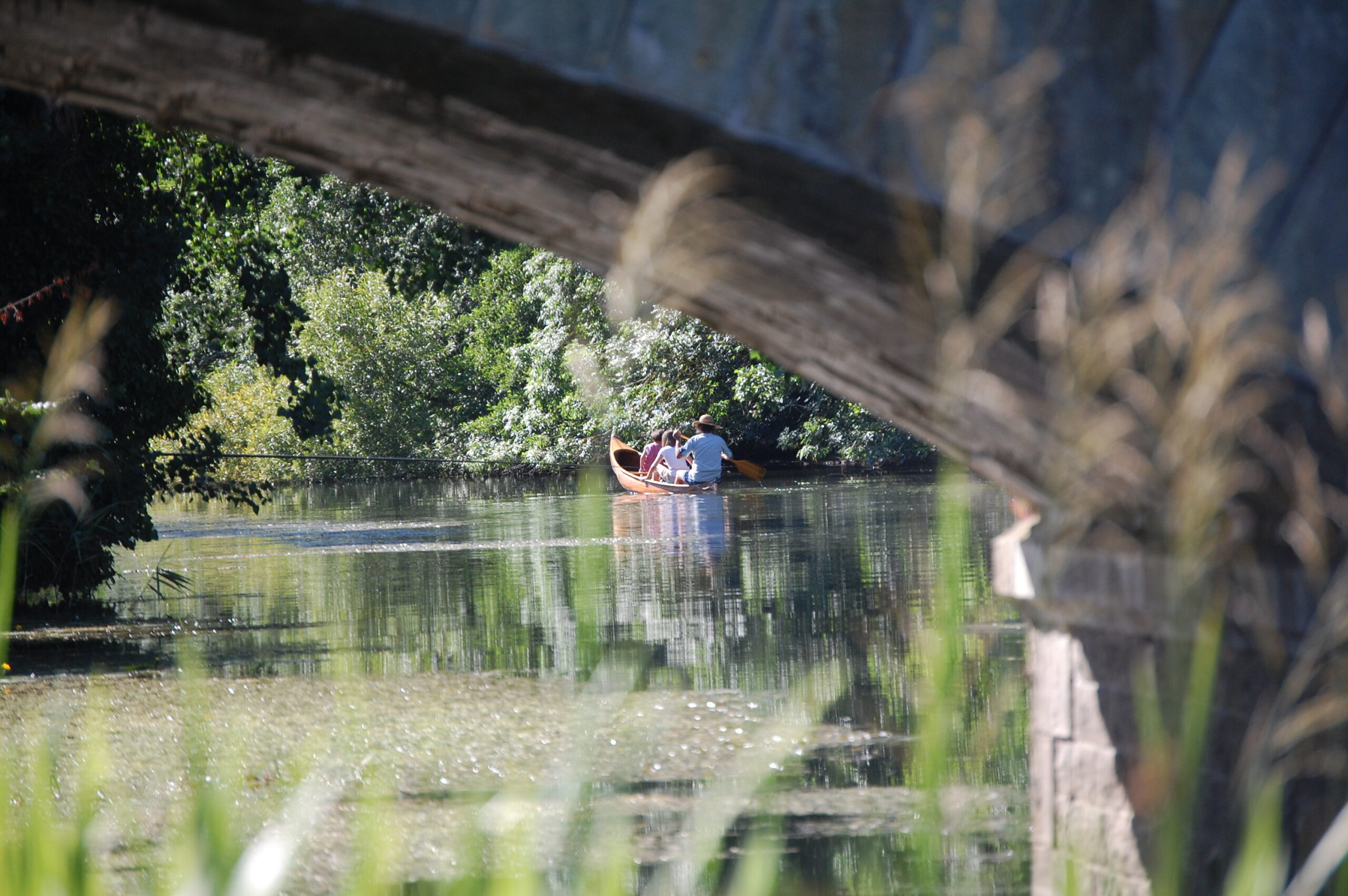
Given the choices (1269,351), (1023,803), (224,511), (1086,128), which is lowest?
(1023,803)

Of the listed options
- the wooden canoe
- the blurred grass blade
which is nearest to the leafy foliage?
the wooden canoe

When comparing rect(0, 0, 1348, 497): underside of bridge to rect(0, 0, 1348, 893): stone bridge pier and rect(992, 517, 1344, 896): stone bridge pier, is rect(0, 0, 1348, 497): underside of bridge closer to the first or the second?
Answer: rect(0, 0, 1348, 893): stone bridge pier

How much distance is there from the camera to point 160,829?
13.6 feet

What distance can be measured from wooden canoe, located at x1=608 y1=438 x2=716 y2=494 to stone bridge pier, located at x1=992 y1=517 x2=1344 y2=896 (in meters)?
19.7

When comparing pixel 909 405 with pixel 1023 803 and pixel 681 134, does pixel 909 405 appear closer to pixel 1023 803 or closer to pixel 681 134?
pixel 681 134

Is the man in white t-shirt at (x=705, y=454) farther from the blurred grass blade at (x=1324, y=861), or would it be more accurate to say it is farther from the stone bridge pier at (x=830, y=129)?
the blurred grass blade at (x=1324, y=861)

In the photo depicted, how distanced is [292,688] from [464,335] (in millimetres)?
33875

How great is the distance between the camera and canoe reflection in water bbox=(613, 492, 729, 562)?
45.6ft

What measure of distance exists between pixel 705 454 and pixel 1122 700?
19.6 m

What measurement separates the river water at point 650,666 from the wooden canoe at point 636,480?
24.3ft

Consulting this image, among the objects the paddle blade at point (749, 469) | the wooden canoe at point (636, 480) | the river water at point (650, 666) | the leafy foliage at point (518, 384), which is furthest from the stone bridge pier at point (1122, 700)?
the paddle blade at point (749, 469)

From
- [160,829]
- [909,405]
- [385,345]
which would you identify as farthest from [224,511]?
[909,405]

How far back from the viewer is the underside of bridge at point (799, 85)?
7.51ft

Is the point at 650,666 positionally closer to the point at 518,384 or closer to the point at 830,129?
the point at 830,129
